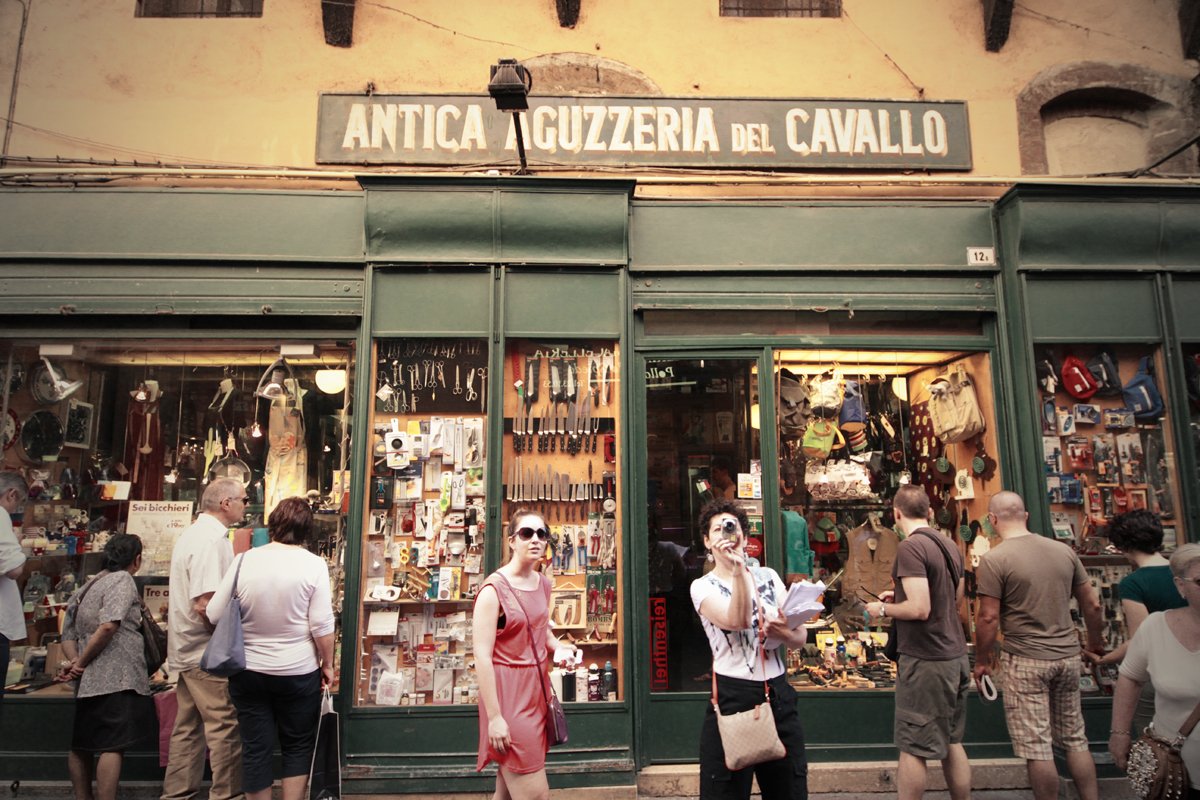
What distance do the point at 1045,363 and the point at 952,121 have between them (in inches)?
90.9

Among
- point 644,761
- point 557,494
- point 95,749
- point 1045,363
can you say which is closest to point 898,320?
point 1045,363

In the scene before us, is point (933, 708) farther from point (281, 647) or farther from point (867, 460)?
point (281, 647)

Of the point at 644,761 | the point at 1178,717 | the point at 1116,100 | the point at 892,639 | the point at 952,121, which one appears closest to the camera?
the point at 1178,717

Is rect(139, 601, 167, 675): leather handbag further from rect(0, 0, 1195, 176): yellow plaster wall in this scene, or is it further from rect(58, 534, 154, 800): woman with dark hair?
rect(0, 0, 1195, 176): yellow plaster wall

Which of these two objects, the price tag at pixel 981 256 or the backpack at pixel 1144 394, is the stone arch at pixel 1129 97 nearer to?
the price tag at pixel 981 256

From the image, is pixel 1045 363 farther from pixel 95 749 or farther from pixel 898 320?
pixel 95 749

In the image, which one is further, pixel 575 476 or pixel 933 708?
pixel 575 476

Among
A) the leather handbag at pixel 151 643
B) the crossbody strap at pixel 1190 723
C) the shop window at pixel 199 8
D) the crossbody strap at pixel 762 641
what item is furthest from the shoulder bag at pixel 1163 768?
the shop window at pixel 199 8

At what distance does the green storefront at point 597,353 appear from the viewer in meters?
5.80

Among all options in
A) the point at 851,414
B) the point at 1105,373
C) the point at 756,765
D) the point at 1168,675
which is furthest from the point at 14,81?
the point at 1105,373

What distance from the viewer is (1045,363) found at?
20.6 ft

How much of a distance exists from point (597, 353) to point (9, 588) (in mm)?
4388

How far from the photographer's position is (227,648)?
412 centimetres

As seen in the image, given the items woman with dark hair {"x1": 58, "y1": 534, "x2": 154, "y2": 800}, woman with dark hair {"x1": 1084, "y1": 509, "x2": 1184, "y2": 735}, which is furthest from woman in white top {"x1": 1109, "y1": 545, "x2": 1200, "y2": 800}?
woman with dark hair {"x1": 58, "y1": 534, "x2": 154, "y2": 800}
